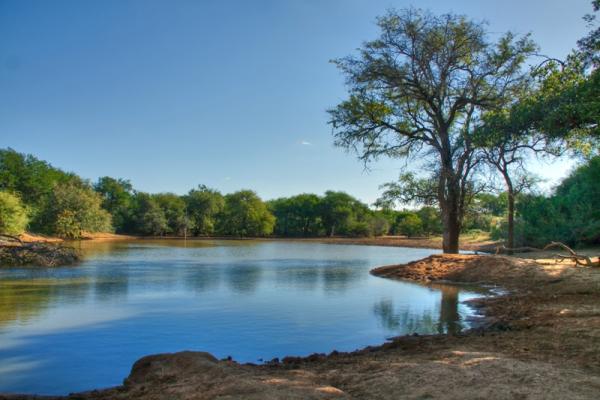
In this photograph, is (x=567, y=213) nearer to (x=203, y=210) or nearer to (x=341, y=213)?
(x=341, y=213)

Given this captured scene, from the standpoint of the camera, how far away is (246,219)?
300ft

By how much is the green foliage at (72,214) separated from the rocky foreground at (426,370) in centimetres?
5811

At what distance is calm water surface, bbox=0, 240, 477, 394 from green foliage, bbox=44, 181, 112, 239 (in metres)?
43.7

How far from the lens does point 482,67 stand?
2280cm

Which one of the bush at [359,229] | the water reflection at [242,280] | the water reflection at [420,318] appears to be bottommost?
the water reflection at [242,280]

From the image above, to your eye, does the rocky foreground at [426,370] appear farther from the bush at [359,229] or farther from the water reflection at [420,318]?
the bush at [359,229]

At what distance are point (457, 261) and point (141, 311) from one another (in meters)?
15.3

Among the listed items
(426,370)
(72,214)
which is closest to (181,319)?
(426,370)

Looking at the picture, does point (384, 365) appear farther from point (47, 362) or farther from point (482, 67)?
point (482, 67)

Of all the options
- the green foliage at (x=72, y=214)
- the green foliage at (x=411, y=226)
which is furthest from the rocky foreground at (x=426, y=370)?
the green foliage at (x=411, y=226)

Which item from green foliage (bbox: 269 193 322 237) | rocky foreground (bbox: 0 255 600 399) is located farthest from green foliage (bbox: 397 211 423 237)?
rocky foreground (bbox: 0 255 600 399)

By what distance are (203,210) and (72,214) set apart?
36.6 meters

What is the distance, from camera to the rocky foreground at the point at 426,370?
4984 millimetres

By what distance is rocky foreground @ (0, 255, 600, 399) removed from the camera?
4.98 m
